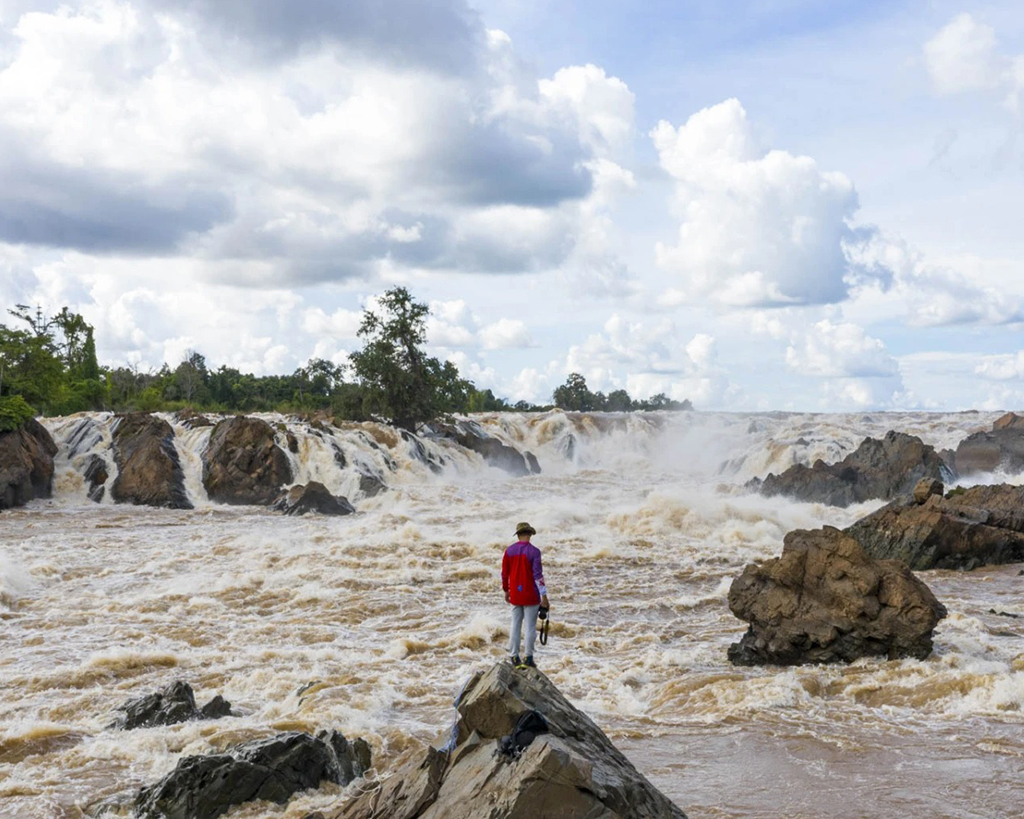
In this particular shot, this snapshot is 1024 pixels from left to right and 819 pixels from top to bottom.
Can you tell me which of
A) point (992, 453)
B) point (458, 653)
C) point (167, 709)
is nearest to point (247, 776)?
point (167, 709)

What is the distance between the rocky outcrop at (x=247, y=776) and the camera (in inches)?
271

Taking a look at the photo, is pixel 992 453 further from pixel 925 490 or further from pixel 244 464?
pixel 244 464

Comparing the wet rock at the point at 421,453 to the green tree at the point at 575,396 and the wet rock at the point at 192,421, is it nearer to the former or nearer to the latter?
the wet rock at the point at 192,421

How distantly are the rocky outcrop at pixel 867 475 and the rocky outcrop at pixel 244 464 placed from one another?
58.4 ft

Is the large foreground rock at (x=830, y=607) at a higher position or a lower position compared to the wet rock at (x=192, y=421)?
lower

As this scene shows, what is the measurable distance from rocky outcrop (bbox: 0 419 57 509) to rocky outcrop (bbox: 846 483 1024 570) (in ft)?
82.4

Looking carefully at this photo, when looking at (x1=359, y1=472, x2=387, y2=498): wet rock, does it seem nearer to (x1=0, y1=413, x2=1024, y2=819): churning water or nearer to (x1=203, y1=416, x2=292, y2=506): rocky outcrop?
(x1=203, y1=416, x2=292, y2=506): rocky outcrop

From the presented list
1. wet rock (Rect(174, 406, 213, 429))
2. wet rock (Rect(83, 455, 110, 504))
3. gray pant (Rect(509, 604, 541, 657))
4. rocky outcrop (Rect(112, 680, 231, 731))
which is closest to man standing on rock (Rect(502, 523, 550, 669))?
gray pant (Rect(509, 604, 541, 657))

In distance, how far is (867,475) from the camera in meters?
30.8

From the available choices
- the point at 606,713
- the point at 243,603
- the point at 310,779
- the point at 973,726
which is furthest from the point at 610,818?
the point at 243,603

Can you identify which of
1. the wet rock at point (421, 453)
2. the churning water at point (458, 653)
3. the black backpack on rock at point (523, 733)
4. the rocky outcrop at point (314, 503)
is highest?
the wet rock at point (421, 453)

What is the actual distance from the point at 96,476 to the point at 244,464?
509 centimetres

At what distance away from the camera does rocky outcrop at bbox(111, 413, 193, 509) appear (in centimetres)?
3044

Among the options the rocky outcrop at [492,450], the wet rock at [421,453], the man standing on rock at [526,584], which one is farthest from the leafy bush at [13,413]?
the man standing on rock at [526,584]
